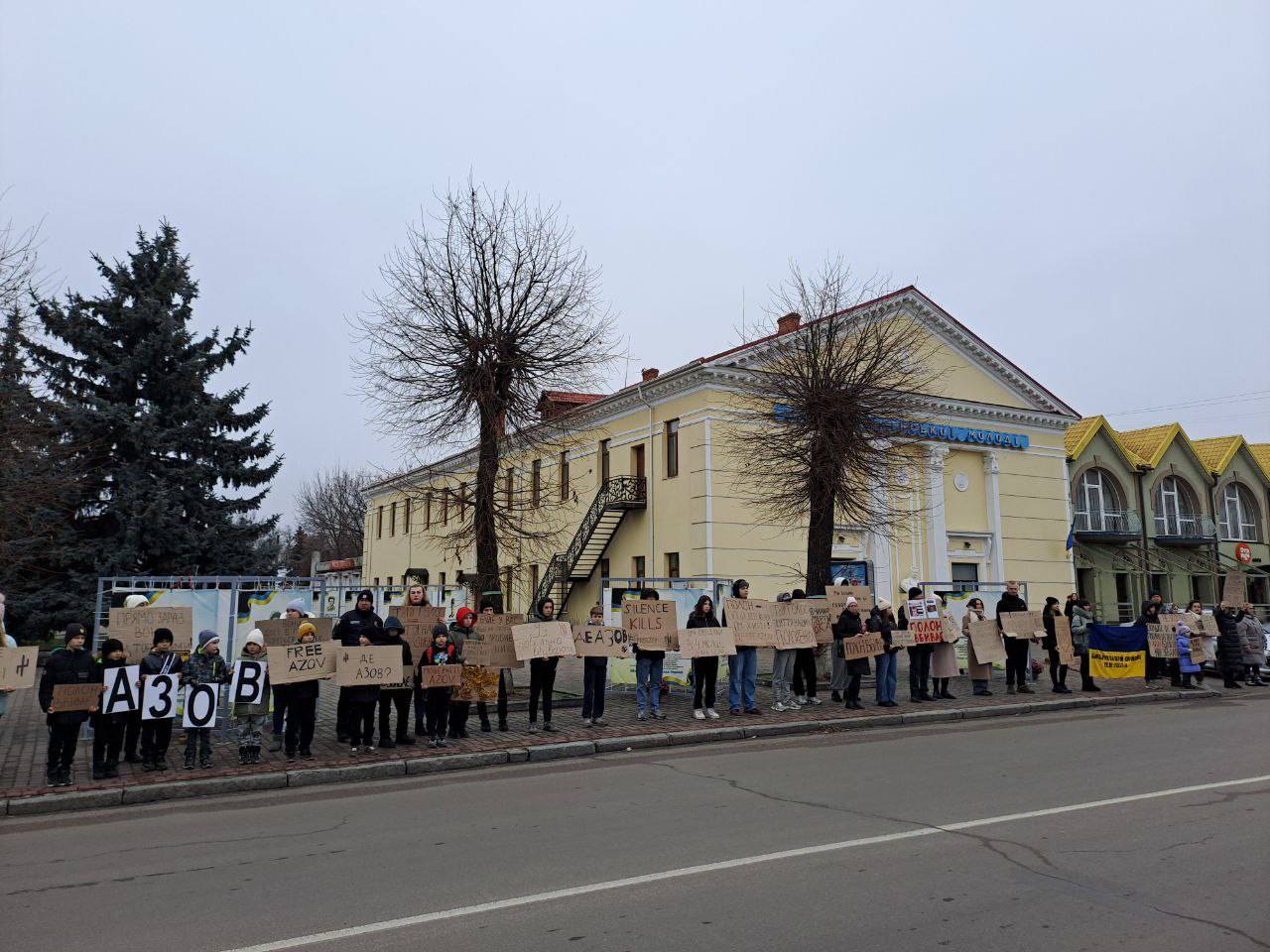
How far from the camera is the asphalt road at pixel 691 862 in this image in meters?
4.69

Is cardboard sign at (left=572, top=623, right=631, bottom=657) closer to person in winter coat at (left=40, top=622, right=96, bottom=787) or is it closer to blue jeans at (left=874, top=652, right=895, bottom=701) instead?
blue jeans at (left=874, top=652, right=895, bottom=701)

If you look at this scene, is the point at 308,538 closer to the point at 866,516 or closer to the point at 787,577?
the point at 787,577

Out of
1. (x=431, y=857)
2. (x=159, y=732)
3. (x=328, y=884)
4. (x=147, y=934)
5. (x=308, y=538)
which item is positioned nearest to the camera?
(x=147, y=934)

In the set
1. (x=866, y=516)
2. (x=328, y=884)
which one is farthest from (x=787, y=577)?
(x=328, y=884)

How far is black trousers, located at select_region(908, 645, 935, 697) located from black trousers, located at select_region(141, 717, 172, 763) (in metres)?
11.7

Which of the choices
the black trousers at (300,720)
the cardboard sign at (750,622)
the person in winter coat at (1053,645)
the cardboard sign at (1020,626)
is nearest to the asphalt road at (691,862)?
the black trousers at (300,720)

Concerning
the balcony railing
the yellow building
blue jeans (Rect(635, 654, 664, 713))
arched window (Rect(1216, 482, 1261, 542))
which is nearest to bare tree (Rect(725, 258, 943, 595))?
blue jeans (Rect(635, 654, 664, 713))

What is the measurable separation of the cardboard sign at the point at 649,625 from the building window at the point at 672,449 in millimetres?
16476

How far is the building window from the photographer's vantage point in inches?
1173

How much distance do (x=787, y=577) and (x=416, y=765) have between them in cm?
2052

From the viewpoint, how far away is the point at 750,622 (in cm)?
1382

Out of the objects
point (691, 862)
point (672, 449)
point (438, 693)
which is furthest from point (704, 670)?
point (672, 449)

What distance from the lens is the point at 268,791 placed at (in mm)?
9453

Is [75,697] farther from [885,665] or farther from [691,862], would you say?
[885,665]
